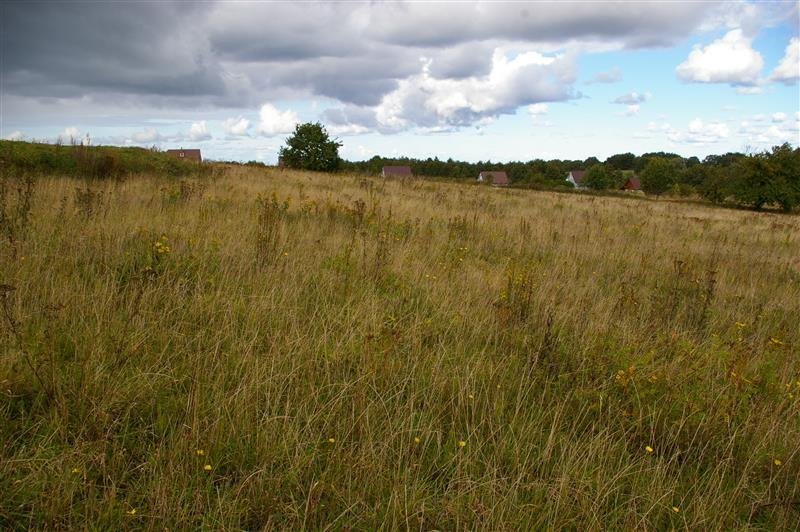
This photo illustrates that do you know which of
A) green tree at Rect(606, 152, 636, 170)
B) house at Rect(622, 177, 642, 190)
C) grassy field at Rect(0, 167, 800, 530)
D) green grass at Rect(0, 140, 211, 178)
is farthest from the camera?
green tree at Rect(606, 152, 636, 170)

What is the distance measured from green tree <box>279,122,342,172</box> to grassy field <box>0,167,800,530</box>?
123 ft

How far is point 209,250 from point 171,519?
3.36 metres

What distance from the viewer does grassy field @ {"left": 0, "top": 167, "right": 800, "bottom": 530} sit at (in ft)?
6.31

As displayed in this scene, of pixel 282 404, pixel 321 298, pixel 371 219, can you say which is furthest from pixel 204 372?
pixel 371 219

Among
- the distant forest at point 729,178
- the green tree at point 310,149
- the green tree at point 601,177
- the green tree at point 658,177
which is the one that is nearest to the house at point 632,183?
the distant forest at point 729,178

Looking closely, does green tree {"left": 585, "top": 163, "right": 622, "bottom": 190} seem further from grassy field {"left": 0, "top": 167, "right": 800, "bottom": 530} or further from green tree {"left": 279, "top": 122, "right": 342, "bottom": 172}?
grassy field {"left": 0, "top": 167, "right": 800, "bottom": 530}

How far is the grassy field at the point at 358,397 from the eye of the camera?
1.92 meters

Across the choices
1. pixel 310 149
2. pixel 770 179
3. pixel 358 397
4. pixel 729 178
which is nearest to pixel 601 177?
pixel 729 178

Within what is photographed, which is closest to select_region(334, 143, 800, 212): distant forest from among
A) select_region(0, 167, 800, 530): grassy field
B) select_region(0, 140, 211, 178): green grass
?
select_region(0, 140, 211, 178): green grass

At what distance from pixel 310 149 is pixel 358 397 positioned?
41.6 m

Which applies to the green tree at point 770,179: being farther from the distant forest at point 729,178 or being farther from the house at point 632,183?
the house at point 632,183

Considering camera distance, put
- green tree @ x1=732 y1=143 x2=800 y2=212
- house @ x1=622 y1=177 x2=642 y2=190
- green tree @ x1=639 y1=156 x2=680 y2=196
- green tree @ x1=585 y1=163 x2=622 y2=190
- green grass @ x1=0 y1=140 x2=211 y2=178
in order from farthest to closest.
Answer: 1. house @ x1=622 y1=177 x2=642 y2=190
2. green tree @ x1=585 y1=163 x2=622 y2=190
3. green tree @ x1=639 y1=156 x2=680 y2=196
4. green tree @ x1=732 y1=143 x2=800 y2=212
5. green grass @ x1=0 y1=140 x2=211 y2=178

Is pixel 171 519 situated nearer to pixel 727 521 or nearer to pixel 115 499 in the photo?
pixel 115 499

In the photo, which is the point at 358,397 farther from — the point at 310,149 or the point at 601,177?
the point at 601,177
